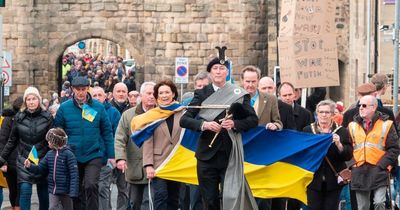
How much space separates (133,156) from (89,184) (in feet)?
2.19

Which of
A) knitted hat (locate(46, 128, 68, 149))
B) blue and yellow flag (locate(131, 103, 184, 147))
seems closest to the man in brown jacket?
blue and yellow flag (locate(131, 103, 184, 147))

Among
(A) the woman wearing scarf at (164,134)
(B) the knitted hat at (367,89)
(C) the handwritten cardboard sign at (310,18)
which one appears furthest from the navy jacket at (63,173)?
(C) the handwritten cardboard sign at (310,18)

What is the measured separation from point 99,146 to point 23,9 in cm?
2886

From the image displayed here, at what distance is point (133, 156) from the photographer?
16.9 metres

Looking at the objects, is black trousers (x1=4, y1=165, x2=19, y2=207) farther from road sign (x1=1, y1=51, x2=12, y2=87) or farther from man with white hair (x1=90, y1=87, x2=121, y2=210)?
road sign (x1=1, y1=51, x2=12, y2=87)

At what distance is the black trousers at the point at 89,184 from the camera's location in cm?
1720

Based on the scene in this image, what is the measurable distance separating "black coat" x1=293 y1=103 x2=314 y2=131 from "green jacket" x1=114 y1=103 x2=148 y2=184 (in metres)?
1.76

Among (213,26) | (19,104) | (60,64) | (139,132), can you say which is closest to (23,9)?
(60,64)

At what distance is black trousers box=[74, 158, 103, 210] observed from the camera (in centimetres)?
1720

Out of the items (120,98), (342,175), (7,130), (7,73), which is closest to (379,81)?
(342,175)

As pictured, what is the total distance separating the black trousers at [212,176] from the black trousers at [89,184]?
2.90m

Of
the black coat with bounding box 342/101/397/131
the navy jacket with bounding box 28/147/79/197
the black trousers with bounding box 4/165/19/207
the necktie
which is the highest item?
the black coat with bounding box 342/101/397/131

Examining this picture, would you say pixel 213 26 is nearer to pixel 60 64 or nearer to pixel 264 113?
pixel 60 64

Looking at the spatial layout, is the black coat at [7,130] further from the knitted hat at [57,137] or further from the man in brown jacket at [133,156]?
the man in brown jacket at [133,156]
